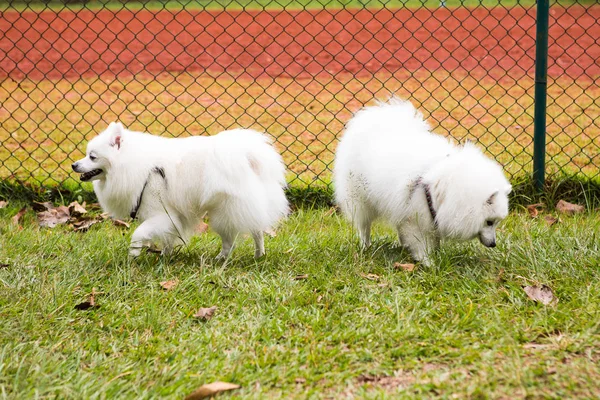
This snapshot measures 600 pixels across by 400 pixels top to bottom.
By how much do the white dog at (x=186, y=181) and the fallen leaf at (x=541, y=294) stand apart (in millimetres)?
1284

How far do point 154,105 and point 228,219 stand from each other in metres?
5.14

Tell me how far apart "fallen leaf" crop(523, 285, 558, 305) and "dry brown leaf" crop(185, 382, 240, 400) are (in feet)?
4.63

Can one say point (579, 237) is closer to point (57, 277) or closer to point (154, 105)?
point (57, 277)

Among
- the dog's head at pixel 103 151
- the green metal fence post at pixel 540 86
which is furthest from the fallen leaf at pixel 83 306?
the green metal fence post at pixel 540 86

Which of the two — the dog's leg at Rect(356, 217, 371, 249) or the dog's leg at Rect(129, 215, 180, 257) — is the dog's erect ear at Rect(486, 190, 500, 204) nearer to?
the dog's leg at Rect(356, 217, 371, 249)

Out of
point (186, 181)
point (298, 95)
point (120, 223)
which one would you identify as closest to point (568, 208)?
point (186, 181)

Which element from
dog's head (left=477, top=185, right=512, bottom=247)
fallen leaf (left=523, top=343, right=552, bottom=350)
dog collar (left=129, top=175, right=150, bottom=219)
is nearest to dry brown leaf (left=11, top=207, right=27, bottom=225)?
dog collar (left=129, top=175, right=150, bottom=219)

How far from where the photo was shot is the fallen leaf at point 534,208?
4.63m

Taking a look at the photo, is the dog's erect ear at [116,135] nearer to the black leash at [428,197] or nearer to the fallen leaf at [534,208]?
the black leash at [428,197]

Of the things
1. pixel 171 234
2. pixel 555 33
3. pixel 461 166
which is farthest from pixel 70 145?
pixel 555 33

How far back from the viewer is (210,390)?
8.22 feet

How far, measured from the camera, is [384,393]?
2.49 meters

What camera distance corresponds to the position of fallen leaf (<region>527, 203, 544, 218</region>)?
4629 mm

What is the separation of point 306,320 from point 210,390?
69 cm
